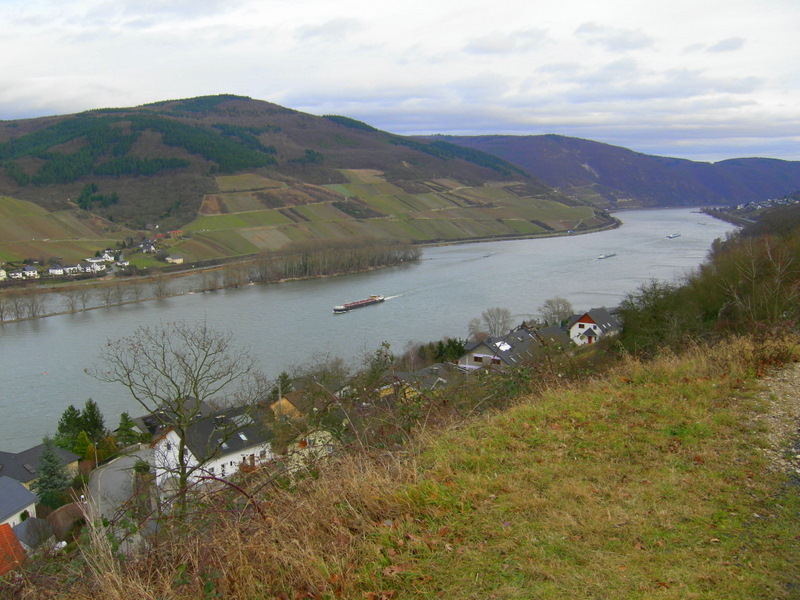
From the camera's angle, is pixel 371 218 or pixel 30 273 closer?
pixel 30 273

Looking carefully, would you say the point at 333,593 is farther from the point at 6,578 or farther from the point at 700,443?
the point at 700,443

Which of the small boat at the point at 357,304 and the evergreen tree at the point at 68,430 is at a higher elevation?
the small boat at the point at 357,304

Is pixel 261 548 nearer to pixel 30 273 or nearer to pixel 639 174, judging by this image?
pixel 30 273

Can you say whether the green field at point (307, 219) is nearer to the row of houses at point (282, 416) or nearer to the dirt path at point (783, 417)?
the row of houses at point (282, 416)

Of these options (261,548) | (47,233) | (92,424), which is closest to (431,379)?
(261,548)

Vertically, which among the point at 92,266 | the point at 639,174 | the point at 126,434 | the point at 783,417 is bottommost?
the point at 126,434

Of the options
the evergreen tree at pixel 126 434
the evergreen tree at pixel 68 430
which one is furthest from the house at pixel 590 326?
the evergreen tree at pixel 68 430

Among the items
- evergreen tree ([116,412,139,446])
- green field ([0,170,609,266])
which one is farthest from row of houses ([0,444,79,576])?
green field ([0,170,609,266])
